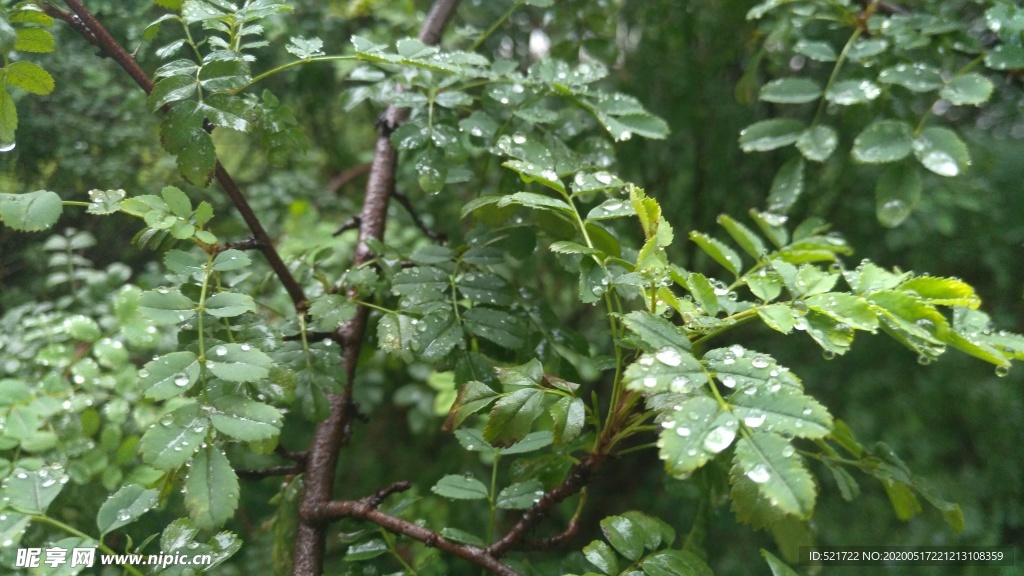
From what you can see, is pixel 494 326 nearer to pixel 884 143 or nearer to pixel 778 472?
pixel 778 472

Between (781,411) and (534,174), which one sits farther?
(534,174)

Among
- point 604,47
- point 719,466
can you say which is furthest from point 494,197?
point 604,47

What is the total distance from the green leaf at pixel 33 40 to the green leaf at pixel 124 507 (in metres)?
0.50

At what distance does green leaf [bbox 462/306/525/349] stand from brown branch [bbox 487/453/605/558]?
19cm

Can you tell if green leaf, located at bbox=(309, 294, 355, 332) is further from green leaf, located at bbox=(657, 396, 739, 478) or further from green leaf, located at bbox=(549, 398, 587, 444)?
green leaf, located at bbox=(657, 396, 739, 478)

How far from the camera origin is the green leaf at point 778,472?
0.47 m

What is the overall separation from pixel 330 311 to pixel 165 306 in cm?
19

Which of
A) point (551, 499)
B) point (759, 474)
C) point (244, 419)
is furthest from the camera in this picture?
point (551, 499)

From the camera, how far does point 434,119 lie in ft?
2.91

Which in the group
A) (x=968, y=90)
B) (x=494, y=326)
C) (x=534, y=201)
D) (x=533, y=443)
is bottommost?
(x=533, y=443)

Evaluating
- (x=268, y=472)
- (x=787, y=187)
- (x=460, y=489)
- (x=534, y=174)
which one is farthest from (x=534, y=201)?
(x=787, y=187)

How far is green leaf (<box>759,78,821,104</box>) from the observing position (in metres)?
1.05

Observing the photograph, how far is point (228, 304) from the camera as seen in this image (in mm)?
673

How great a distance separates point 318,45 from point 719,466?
0.79m
